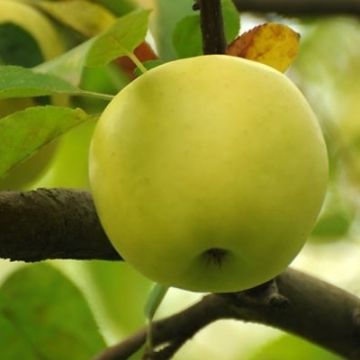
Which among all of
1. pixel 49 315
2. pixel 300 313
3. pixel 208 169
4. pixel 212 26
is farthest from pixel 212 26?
pixel 49 315

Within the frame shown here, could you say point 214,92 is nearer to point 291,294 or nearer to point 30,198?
point 30,198

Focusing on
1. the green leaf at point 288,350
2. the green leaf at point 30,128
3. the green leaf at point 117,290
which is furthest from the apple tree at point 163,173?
the green leaf at point 288,350

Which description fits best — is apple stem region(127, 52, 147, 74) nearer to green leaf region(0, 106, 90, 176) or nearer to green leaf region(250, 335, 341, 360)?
green leaf region(0, 106, 90, 176)

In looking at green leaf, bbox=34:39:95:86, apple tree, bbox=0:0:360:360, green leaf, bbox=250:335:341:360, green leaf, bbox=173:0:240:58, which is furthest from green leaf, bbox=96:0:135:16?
green leaf, bbox=250:335:341:360

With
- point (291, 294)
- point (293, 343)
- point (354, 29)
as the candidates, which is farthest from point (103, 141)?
point (354, 29)

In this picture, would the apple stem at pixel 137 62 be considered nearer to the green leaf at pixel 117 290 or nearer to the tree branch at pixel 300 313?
the tree branch at pixel 300 313

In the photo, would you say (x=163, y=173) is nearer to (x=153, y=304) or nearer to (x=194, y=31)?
(x=194, y=31)

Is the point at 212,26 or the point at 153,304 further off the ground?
the point at 212,26
